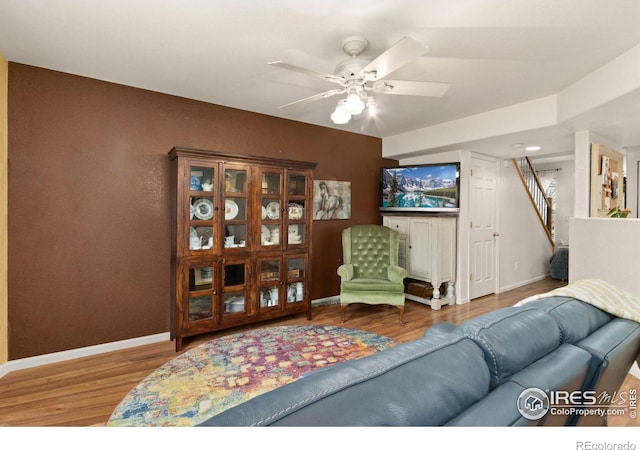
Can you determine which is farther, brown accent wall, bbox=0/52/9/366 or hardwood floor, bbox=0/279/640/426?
brown accent wall, bbox=0/52/9/366

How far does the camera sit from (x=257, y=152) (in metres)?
3.71

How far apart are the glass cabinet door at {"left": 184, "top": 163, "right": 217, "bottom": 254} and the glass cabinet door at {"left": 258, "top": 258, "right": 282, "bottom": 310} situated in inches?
23.4

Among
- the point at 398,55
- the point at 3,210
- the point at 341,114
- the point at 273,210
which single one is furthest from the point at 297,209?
the point at 3,210

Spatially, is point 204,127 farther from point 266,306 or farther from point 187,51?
point 266,306

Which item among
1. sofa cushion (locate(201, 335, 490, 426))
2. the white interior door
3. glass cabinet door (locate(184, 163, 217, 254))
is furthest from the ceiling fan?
the white interior door

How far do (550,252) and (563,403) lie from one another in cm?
648

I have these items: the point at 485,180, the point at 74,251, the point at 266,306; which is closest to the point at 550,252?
the point at 485,180

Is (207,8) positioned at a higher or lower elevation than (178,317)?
higher

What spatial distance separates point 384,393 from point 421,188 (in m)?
4.10

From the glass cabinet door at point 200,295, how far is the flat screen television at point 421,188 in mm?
2789

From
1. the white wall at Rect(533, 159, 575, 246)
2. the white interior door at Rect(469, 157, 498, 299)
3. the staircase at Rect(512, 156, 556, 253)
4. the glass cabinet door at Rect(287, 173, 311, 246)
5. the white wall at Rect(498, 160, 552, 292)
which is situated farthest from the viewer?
the white wall at Rect(533, 159, 575, 246)

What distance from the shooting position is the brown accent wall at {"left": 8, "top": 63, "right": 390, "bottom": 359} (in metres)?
2.51

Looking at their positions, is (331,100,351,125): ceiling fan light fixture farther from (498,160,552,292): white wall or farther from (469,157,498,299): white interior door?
(498,160,552,292): white wall

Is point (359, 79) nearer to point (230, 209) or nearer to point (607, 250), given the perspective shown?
point (230, 209)
